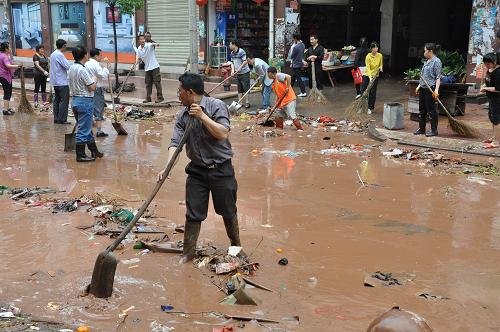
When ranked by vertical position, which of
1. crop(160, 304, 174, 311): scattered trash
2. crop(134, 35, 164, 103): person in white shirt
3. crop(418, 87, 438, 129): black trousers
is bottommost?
crop(160, 304, 174, 311): scattered trash

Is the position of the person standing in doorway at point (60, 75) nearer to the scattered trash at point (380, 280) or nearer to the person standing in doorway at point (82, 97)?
the person standing in doorway at point (82, 97)

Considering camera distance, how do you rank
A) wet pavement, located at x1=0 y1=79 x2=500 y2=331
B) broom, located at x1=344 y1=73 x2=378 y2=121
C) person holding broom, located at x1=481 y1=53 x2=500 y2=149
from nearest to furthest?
wet pavement, located at x1=0 y1=79 x2=500 y2=331, person holding broom, located at x1=481 y1=53 x2=500 y2=149, broom, located at x1=344 y1=73 x2=378 y2=121

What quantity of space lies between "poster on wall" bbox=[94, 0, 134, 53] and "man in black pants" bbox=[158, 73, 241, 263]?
19178 mm

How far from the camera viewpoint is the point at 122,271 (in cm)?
495

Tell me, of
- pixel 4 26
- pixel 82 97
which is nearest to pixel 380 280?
pixel 82 97

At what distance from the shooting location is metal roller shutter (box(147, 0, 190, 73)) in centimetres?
2169

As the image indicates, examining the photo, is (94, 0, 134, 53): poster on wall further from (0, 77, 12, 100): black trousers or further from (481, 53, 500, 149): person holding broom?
(481, 53, 500, 149): person holding broom

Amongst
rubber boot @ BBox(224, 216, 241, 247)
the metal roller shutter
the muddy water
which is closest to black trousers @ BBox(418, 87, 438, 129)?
the muddy water

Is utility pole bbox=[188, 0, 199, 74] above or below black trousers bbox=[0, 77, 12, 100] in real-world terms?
above

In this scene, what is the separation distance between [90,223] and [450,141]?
23.2ft

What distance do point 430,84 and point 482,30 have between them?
4650 millimetres

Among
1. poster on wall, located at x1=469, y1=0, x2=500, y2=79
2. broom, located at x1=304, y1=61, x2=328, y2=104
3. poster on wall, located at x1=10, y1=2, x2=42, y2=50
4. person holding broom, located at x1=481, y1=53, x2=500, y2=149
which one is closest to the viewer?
person holding broom, located at x1=481, y1=53, x2=500, y2=149

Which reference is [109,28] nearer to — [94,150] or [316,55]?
[316,55]

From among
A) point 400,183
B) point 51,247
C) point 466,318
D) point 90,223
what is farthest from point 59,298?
point 400,183
